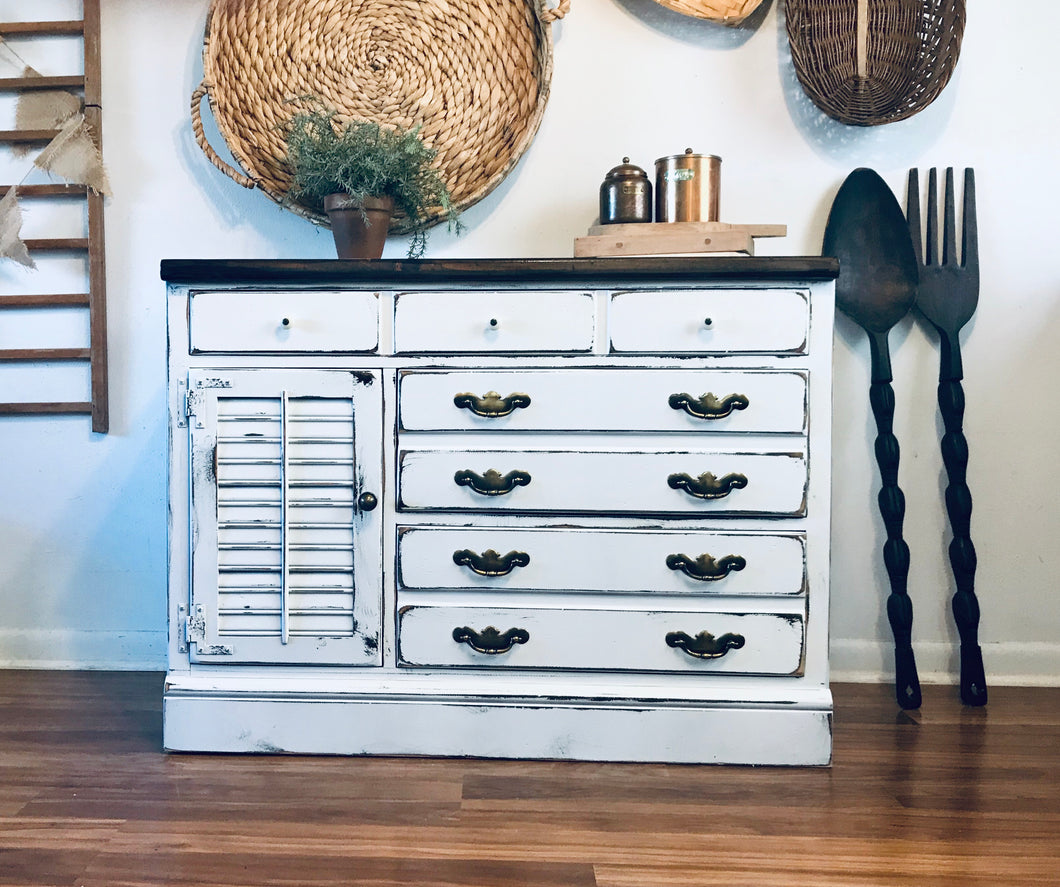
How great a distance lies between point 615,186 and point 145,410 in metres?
1.24

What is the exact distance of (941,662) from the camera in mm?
2049

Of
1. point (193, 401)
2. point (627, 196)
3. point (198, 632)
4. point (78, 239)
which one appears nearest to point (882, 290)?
point (627, 196)

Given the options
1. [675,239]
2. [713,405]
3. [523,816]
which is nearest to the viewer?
[523,816]

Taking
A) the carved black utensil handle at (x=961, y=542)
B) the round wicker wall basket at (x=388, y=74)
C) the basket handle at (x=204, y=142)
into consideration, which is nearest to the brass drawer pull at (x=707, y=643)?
the carved black utensil handle at (x=961, y=542)

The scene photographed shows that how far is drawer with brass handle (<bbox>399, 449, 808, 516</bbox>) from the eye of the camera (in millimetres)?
1541

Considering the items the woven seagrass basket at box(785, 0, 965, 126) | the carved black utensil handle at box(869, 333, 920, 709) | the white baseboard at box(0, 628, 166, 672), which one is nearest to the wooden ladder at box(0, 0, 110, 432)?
the white baseboard at box(0, 628, 166, 672)

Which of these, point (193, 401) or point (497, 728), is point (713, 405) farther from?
point (193, 401)

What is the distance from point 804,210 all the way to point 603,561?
3.39ft

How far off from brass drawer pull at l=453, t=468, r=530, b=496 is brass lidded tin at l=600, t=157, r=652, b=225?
2.01 feet

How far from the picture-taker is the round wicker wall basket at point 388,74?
77.6 inches

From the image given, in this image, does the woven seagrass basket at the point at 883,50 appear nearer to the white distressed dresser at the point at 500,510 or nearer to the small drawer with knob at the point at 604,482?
the white distressed dresser at the point at 500,510

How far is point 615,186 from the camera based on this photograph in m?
1.81

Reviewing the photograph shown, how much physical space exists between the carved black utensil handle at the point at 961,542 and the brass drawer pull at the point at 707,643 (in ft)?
2.34

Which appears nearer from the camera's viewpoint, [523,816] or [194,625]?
[523,816]
